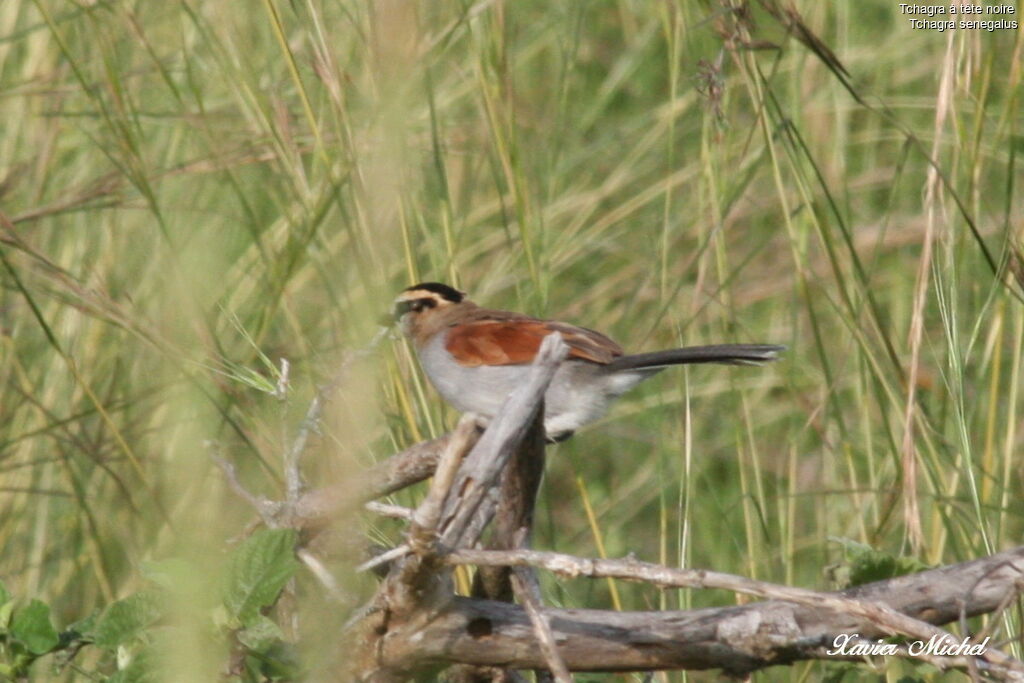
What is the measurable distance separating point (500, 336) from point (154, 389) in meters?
0.84

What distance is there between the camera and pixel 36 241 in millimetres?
3703

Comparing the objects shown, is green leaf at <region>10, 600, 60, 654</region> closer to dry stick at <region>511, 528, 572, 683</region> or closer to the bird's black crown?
dry stick at <region>511, 528, 572, 683</region>

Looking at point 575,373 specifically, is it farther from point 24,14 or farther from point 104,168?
point 24,14

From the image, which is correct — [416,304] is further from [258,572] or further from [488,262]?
[258,572]

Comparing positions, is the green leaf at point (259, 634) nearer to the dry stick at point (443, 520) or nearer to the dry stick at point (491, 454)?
the dry stick at point (443, 520)

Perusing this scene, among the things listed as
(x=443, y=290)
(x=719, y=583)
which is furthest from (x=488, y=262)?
(x=719, y=583)

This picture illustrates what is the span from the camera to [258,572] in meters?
1.87

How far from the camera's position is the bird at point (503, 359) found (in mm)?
3152

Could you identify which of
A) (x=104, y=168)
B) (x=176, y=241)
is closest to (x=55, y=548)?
(x=104, y=168)

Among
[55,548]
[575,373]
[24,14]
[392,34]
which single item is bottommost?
[55,548]
